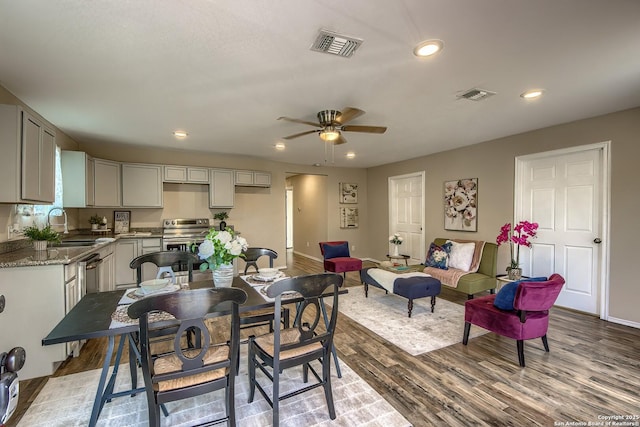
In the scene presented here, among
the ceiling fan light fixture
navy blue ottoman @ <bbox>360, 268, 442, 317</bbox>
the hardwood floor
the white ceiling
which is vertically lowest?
the hardwood floor

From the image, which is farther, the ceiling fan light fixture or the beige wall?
the beige wall

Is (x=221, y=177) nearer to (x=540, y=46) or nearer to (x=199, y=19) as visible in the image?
(x=199, y=19)

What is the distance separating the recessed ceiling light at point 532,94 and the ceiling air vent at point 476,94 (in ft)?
1.04

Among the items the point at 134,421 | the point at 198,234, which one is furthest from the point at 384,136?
the point at 134,421

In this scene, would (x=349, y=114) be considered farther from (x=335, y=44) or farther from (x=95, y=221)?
(x=95, y=221)

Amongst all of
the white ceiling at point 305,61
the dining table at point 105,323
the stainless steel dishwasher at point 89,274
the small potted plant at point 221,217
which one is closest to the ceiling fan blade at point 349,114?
the white ceiling at point 305,61

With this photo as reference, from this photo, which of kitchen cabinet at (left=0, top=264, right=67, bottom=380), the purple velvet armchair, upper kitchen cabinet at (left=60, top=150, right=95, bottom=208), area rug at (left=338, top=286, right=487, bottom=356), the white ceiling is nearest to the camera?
the white ceiling

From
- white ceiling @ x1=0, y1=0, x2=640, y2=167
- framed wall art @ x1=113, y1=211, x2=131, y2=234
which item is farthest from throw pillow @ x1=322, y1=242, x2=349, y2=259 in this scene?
framed wall art @ x1=113, y1=211, x2=131, y2=234

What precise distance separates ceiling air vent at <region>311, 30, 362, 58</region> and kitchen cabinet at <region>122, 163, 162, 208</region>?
4.24m

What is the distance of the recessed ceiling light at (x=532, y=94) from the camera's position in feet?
9.18

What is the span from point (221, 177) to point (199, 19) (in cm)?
413

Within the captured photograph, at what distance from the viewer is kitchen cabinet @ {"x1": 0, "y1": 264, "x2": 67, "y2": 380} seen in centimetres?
230

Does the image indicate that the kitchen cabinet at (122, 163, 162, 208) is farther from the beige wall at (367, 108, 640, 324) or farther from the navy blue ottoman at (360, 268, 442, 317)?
the beige wall at (367, 108, 640, 324)

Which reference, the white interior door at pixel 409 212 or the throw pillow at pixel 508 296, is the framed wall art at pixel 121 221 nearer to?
the white interior door at pixel 409 212
